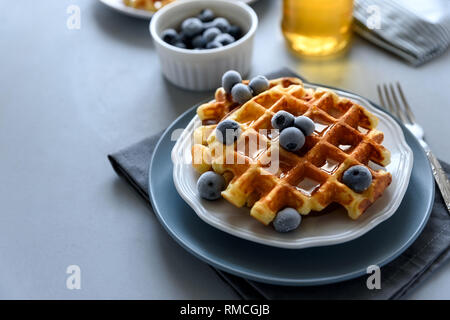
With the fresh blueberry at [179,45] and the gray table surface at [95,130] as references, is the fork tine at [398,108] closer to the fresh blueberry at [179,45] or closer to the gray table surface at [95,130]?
the gray table surface at [95,130]

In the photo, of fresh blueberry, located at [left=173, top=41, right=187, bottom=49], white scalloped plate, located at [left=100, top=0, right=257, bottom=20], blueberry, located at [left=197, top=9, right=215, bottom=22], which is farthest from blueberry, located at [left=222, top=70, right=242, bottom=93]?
white scalloped plate, located at [left=100, top=0, right=257, bottom=20]

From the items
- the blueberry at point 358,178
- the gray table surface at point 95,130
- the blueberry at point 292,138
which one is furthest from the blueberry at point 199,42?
the blueberry at point 358,178

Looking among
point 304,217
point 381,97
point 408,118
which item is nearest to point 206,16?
point 381,97

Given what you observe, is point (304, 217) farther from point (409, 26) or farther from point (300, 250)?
point (409, 26)

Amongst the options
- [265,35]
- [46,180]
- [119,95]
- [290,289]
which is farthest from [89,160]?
[265,35]

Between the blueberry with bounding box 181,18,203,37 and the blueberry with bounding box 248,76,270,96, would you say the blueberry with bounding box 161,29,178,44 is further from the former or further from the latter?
the blueberry with bounding box 248,76,270,96
